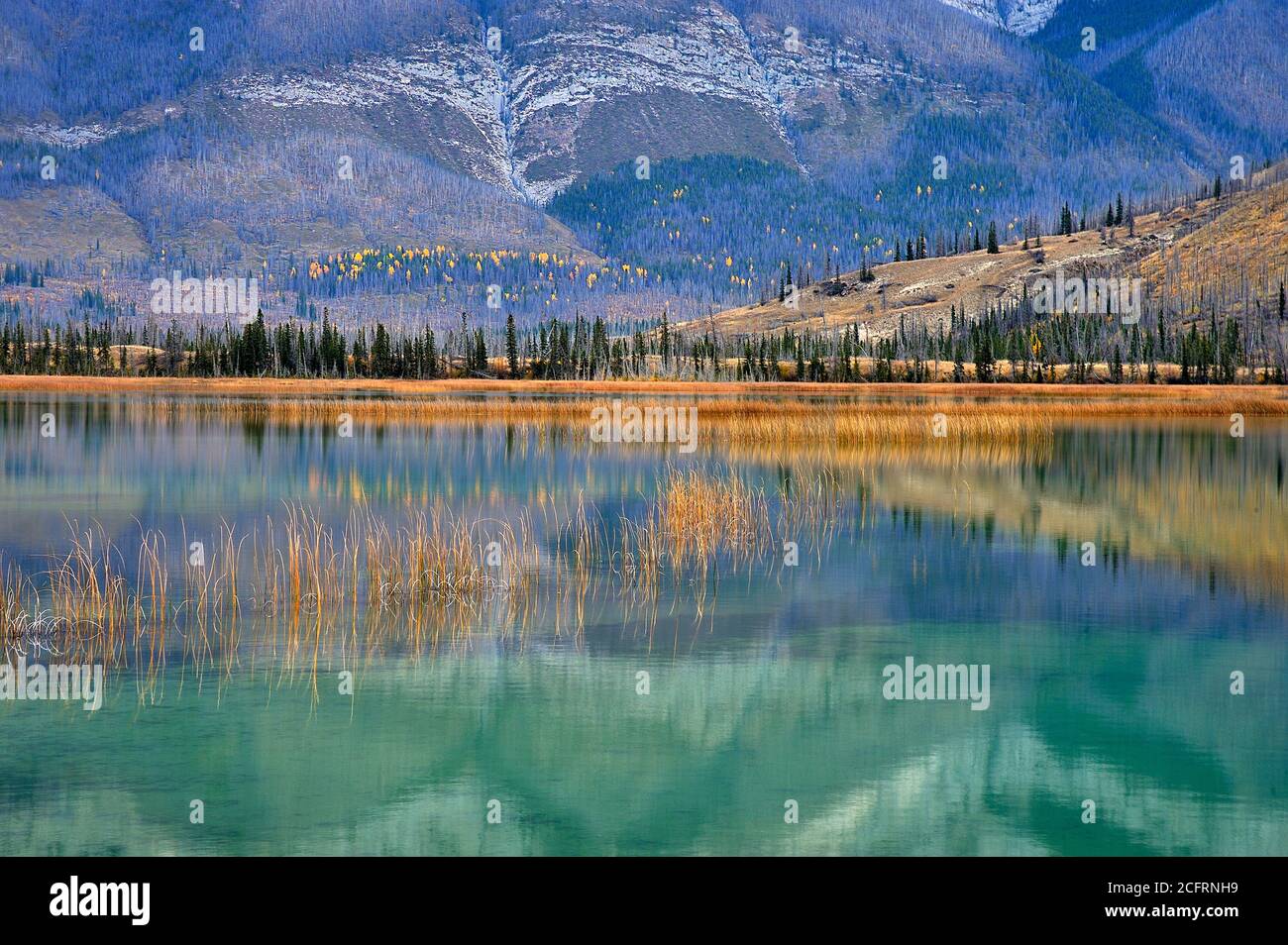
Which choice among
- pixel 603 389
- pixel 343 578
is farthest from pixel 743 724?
pixel 603 389

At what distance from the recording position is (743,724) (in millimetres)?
16938

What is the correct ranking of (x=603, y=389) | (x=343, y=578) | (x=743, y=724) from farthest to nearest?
1. (x=603, y=389)
2. (x=343, y=578)
3. (x=743, y=724)

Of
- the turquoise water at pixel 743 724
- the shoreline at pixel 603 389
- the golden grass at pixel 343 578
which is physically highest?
the shoreline at pixel 603 389

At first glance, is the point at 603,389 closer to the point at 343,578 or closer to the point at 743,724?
the point at 343,578

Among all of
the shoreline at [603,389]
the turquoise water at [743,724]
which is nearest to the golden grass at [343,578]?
the turquoise water at [743,724]

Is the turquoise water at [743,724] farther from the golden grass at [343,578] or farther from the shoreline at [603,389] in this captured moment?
the shoreline at [603,389]

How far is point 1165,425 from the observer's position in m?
81.3

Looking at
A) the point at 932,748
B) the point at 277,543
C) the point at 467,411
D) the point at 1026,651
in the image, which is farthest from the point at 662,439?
the point at 932,748

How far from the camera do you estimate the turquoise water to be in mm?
13812

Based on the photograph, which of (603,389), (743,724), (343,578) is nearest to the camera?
(743,724)

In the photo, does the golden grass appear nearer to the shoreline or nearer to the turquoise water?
the turquoise water

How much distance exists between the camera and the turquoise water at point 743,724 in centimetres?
1381

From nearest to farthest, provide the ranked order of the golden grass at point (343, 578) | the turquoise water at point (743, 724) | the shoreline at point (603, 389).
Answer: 1. the turquoise water at point (743, 724)
2. the golden grass at point (343, 578)
3. the shoreline at point (603, 389)

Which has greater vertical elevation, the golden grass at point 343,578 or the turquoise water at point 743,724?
the golden grass at point 343,578
